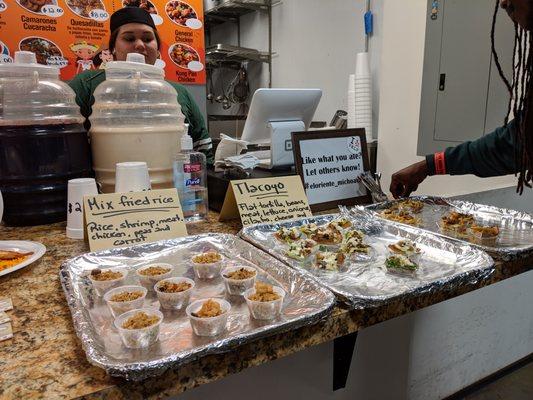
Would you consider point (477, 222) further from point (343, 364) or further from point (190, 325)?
point (190, 325)

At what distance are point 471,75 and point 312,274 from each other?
5.57ft

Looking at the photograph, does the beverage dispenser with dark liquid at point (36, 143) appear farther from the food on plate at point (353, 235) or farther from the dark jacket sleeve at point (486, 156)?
the dark jacket sleeve at point (486, 156)

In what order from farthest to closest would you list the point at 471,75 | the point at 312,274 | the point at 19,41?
the point at 19,41 < the point at 471,75 < the point at 312,274

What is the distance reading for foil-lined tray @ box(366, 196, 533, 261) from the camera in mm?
916

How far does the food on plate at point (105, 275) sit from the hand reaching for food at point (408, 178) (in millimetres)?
1046

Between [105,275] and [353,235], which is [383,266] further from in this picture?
[105,275]

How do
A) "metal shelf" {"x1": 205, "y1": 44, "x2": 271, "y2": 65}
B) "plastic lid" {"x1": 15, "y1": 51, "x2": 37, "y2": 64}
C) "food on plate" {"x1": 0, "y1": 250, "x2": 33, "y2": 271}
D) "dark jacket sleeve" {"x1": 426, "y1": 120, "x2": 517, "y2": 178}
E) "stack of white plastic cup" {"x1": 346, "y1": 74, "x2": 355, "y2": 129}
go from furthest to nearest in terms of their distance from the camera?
"metal shelf" {"x1": 205, "y1": 44, "x2": 271, "y2": 65}
"stack of white plastic cup" {"x1": 346, "y1": 74, "x2": 355, "y2": 129}
"dark jacket sleeve" {"x1": 426, "y1": 120, "x2": 517, "y2": 178}
"plastic lid" {"x1": 15, "y1": 51, "x2": 37, "y2": 64}
"food on plate" {"x1": 0, "y1": 250, "x2": 33, "y2": 271}

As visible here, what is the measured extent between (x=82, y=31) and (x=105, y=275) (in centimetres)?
259

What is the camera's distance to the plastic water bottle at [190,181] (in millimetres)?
1115

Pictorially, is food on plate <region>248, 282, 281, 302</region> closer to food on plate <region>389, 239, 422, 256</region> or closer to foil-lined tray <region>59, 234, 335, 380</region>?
foil-lined tray <region>59, 234, 335, 380</region>

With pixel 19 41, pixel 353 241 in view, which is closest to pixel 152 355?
pixel 353 241

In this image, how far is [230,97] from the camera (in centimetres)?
434

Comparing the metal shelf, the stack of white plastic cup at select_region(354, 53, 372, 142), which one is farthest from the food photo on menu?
the metal shelf

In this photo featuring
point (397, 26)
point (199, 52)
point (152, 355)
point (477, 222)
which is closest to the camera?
point (152, 355)
